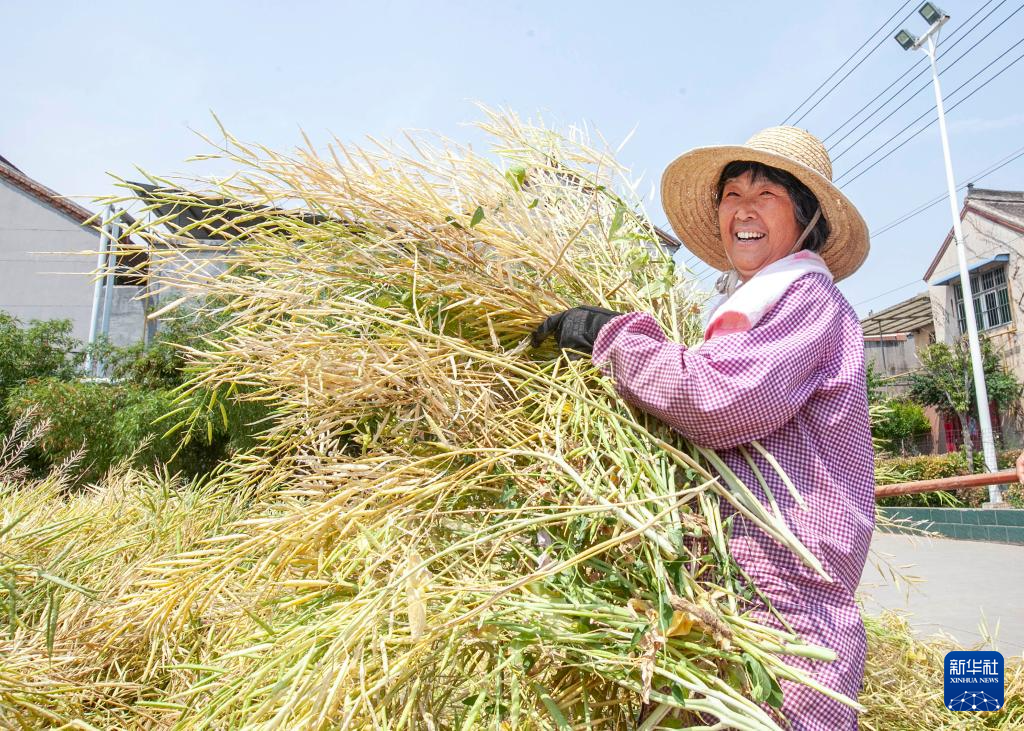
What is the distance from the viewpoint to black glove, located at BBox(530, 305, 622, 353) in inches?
51.8

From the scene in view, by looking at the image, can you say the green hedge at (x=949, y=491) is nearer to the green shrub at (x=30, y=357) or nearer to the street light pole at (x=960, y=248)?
the street light pole at (x=960, y=248)

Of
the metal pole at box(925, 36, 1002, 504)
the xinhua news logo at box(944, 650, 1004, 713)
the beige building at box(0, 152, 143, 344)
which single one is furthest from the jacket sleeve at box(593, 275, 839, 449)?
the beige building at box(0, 152, 143, 344)

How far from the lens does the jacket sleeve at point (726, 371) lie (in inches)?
46.2

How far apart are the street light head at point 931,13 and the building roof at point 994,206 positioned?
7406 mm

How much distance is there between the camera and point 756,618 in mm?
1131

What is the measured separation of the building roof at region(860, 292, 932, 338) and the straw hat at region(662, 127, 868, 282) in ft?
86.5

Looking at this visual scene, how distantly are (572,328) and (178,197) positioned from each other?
2.75ft

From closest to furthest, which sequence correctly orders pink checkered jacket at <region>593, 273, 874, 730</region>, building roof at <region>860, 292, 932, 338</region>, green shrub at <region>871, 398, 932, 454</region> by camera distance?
pink checkered jacket at <region>593, 273, 874, 730</region> < green shrub at <region>871, 398, 932, 454</region> < building roof at <region>860, 292, 932, 338</region>

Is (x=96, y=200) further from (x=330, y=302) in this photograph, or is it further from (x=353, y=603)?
(x=353, y=603)

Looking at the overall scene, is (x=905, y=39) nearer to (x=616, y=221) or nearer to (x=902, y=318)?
(x=902, y=318)

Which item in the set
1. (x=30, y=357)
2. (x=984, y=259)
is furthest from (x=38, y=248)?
(x=984, y=259)

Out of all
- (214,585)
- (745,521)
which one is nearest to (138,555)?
(214,585)

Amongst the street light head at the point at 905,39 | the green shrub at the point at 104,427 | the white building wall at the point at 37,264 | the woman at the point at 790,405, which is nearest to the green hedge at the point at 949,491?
the street light head at the point at 905,39

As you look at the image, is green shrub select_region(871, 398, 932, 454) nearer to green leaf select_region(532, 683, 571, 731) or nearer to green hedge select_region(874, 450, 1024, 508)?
green hedge select_region(874, 450, 1024, 508)
